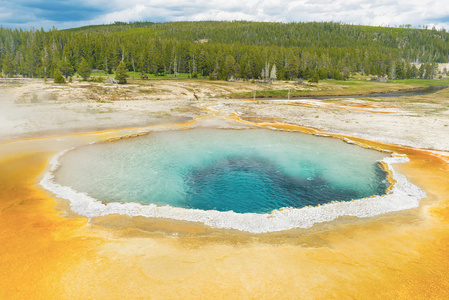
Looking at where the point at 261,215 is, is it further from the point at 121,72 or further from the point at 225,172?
the point at 121,72

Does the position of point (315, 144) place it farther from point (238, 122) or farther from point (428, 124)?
point (428, 124)

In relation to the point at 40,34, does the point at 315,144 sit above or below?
below

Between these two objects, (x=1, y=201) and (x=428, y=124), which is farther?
(x=428, y=124)

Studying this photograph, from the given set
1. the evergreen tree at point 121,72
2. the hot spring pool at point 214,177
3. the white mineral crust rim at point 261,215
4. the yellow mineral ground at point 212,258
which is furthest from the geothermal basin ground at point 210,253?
the evergreen tree at point 121,72

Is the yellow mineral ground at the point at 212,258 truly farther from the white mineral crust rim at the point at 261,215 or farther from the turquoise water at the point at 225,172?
the turquoise water at the point at 225,172

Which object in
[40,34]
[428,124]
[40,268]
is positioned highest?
[40,34]

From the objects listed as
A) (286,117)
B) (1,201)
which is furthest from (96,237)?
(286,117)
